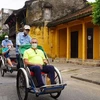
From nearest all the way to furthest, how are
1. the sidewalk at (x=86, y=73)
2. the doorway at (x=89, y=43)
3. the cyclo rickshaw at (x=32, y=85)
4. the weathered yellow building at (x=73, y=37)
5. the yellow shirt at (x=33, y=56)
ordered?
the cyclo rickshaw at (x=32, y=85) < the yellow shirt at (x=33, y=56) < the sidewalk at (x=86, y=73) < the weathered yellow building at (x=73, y=37) < the doorway at (x=89, y=43)

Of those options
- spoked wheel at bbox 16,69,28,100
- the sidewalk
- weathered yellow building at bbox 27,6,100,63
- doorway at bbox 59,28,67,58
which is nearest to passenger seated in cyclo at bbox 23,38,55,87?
spoked wheel at bbox 16,69,28,100

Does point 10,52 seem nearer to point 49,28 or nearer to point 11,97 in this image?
point 11,97

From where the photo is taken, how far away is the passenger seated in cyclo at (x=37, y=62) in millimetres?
6951

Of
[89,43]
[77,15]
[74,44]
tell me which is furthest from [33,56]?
[74,44]

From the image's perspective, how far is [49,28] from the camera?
26703 millimetres

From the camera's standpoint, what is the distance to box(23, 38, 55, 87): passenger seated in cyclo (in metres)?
6.95

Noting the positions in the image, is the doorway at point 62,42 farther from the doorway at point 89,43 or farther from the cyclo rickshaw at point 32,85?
the cyclo rickshaw at point 32,85

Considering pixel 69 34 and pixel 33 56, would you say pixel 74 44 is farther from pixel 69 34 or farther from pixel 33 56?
pixel 33 56

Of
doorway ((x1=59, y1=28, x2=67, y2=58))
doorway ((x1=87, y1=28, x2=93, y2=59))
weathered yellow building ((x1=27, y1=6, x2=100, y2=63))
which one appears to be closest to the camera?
weathered yellow building ((x1=27, y1=6, x2=100, y2=63))

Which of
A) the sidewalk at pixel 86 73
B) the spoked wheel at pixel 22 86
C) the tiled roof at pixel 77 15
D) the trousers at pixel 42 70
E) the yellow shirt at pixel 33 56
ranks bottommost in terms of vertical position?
the sidewalk at pixel 86 73

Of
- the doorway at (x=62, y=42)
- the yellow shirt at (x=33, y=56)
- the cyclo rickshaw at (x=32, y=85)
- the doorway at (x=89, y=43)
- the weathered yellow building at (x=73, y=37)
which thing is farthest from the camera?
the doorway at (x=62, y=42)

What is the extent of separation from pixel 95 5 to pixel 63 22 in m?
11.5

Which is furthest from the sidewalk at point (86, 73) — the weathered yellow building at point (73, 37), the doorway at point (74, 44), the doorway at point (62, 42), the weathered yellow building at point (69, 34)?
the doorway at point (62, 42)

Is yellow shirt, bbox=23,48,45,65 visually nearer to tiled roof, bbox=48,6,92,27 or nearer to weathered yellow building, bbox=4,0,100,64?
weathered yellow building, bbox=4,0,100,64
